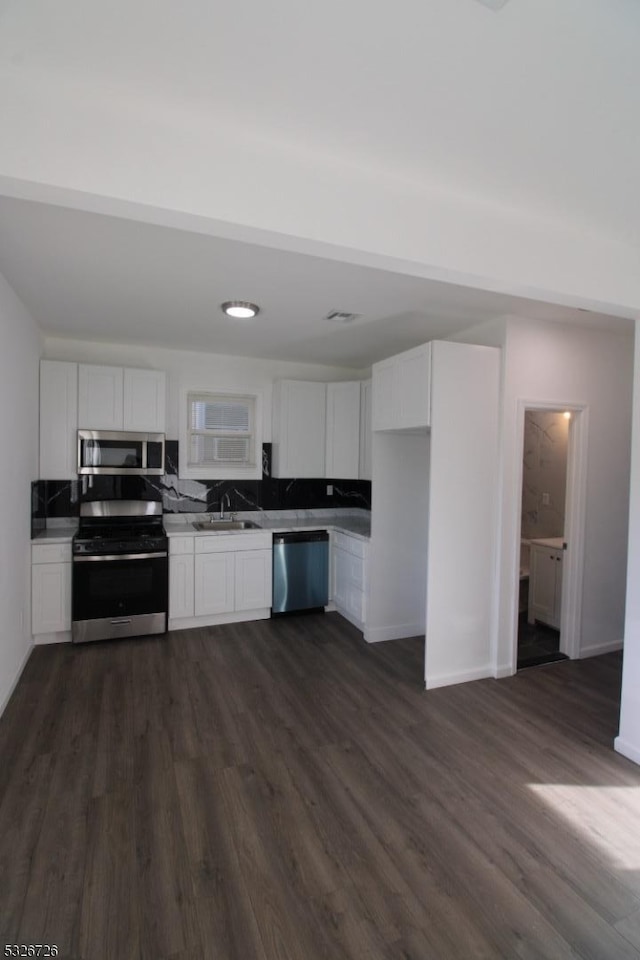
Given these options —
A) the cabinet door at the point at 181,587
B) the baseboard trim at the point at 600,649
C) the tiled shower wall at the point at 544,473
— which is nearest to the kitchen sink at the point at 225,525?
the cabinet door at the point at 181,587

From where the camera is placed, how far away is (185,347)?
14.5 feet

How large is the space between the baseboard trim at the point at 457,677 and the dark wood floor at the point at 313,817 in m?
0.09

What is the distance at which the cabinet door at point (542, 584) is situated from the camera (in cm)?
430

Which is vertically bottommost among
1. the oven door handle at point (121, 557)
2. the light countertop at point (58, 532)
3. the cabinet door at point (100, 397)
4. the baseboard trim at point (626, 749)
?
the baseboard trim at point (626, 749)

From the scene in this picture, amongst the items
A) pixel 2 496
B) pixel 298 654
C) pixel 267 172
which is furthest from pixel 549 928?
pixel 2 496

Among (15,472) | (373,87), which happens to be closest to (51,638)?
(15,472)

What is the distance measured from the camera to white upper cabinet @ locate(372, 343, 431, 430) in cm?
321

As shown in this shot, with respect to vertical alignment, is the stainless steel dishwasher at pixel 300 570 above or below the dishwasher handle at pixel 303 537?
below

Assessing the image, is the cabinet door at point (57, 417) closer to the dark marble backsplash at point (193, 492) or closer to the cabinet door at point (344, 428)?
the dark marble backsplash at point (193, 492)

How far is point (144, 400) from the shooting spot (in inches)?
166

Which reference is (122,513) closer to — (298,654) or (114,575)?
(114,575)

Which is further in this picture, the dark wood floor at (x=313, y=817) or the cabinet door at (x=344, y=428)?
the cabinet door at (x=344, y=428)

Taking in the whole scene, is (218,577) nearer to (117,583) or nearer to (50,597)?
(117,583)

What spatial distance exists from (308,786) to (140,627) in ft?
7.34
